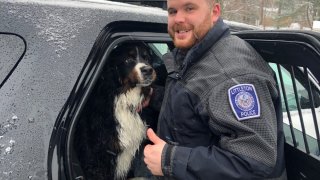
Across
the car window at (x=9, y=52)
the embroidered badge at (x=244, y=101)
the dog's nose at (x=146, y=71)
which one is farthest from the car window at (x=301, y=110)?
the car window at (x=9, y=52)

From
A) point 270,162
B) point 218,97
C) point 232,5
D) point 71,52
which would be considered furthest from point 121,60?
point 232,5

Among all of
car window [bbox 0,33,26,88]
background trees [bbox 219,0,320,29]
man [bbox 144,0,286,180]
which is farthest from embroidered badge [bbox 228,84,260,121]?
background trees [bbox 219,0,320,29]

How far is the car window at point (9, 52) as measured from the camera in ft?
4.85

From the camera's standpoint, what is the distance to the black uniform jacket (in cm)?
148

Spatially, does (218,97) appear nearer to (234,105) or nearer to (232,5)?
(234,105)

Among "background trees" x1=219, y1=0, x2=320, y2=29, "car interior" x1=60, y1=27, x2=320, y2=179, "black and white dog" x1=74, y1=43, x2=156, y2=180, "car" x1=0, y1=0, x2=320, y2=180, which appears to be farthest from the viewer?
"background trees" x1=219, y1=0, x2=320, y2=29

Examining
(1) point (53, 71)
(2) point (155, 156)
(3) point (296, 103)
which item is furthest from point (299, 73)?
(1) point (53, 71)

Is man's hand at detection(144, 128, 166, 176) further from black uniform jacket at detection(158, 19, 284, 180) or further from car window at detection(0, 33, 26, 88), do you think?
car window at detection(0, 33, 26, 88)

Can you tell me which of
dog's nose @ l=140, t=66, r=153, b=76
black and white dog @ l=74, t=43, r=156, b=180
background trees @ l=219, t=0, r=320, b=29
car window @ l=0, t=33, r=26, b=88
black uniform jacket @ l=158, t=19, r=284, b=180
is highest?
car window @ l=0, t=33, r=26, b=88

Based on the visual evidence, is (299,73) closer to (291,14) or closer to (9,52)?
(9,52)

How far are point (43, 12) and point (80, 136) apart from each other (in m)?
1.11

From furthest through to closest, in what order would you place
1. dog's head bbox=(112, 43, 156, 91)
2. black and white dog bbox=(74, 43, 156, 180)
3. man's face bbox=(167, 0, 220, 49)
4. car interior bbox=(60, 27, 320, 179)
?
dog's head bbox=(112, 43, 156, 91), black and white dog bbox=(74, 43, 156, 180), man's face bbox=(167, 0, 220, 49), car interior bbox=(60, 27, 320, 179)

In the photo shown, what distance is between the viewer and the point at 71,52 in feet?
5.34

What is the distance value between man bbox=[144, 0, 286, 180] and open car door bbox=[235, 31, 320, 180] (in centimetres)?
11
